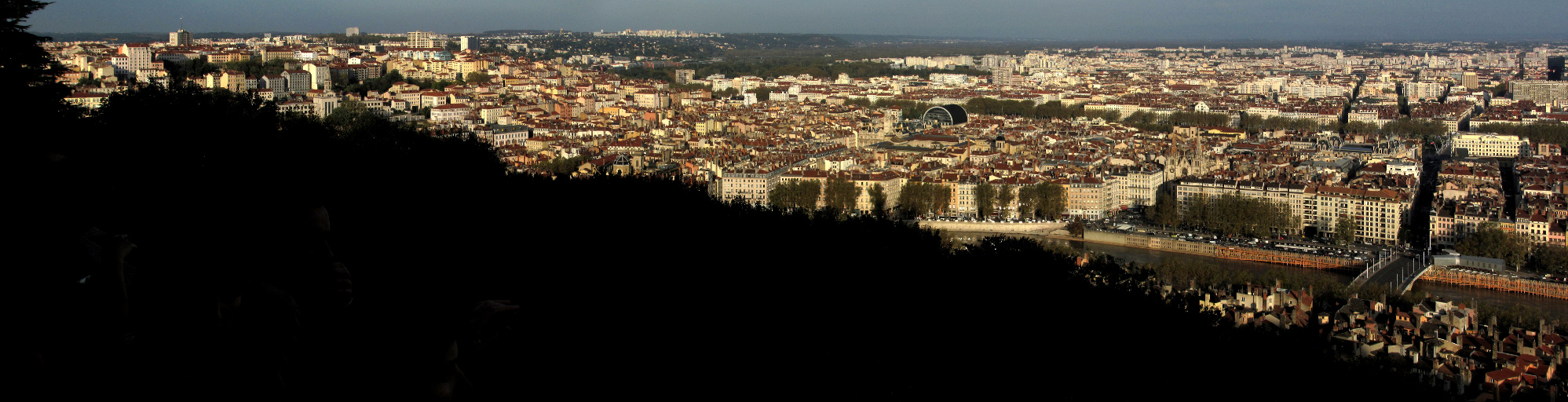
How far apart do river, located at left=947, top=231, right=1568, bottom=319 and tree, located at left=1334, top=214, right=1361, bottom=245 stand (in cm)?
163

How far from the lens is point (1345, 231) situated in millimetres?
13883

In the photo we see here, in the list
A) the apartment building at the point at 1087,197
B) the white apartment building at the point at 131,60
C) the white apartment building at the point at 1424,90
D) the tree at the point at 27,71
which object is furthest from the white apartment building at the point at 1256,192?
the white apartment building at the point at 1424,90

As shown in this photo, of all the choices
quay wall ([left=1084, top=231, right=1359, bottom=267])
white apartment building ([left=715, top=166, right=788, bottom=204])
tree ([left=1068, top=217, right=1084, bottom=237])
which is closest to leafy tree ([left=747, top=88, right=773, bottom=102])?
white apartment building ([left=715, top=166, right=788, bottom=204])

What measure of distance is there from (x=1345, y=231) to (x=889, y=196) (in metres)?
5.60

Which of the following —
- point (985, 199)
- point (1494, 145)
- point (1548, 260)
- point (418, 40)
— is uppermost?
point (418, 40)

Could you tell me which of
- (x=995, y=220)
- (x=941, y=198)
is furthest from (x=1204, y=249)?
(x=941, y=198)

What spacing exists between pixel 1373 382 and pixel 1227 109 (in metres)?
28.6

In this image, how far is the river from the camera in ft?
34.6

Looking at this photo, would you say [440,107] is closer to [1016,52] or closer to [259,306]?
[259,306]

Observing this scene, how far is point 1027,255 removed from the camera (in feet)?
25.0

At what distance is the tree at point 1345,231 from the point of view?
1385 centimetres

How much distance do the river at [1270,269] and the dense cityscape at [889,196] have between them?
95mm

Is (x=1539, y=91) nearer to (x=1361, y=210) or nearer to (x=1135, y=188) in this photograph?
(x=1135, y=188)

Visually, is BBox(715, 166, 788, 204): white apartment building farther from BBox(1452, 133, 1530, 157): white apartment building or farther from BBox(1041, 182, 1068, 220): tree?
BBox(1452, 133, 1530, 157): white apartment building
